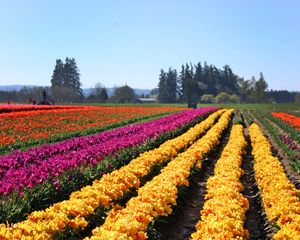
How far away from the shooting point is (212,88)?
150750 mm

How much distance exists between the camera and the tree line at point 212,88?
135875 millimetres

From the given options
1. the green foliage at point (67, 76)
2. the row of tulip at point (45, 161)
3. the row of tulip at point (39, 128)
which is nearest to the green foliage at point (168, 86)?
the green foliage at point (67, 76)

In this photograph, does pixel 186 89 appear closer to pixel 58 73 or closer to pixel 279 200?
pixel 58 73

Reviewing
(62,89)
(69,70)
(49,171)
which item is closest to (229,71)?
(69,70)

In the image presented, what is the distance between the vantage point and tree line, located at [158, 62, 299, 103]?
136 metres

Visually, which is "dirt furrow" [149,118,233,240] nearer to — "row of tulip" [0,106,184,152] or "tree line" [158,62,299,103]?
"row of tulip" [0,106,184,152]

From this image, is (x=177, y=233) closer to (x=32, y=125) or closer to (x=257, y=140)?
(x=257, y=140)

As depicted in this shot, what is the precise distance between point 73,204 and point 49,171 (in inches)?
94.3

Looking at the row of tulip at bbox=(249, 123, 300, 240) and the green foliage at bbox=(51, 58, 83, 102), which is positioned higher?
the green foliage at bbox=(51, 58, 83, 102)

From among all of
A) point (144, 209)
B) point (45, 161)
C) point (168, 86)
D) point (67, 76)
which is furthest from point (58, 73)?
point (144, 209)

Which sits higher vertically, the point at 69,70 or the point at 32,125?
the point at 69,70

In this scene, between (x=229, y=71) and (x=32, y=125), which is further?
(x=229, y=71)

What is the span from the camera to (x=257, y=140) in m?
20.1

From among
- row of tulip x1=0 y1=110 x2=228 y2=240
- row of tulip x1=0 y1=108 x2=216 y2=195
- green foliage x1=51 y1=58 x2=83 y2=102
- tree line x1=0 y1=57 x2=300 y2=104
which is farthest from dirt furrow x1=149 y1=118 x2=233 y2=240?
green foliage x1=51 y1=58 x2=83 y2=102
